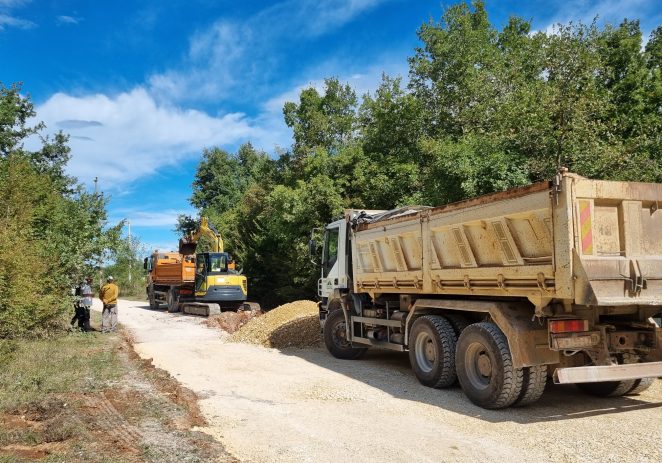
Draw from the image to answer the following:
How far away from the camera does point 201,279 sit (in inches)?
932

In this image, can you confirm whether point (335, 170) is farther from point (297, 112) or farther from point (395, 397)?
point (395, 397)

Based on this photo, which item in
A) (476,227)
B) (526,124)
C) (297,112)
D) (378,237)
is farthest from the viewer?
(297,112)

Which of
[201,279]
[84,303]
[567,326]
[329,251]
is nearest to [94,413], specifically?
[567,326]

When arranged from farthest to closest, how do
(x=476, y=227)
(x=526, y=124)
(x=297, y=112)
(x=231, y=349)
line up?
(x=297, y=112)
(x=526, y=124)
(x=231, y=349)
(x=476, y=227)

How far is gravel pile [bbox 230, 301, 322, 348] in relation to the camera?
44.9 ft

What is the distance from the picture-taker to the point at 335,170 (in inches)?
938

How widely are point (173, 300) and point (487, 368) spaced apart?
21.9 m

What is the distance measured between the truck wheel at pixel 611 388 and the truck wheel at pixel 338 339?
488 centimetres

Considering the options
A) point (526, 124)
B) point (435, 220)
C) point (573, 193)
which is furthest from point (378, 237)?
point (526, 124)

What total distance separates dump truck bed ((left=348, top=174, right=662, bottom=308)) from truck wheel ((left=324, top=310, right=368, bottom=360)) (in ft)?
13.1

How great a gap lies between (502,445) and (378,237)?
196 inches

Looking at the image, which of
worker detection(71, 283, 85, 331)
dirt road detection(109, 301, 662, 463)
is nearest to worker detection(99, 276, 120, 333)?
worker detection(71, 283, 85, 331)

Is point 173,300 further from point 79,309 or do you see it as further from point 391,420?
point 391,420

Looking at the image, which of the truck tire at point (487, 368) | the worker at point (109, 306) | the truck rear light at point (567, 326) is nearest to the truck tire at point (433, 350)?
the truck tire at point (487, 368)
